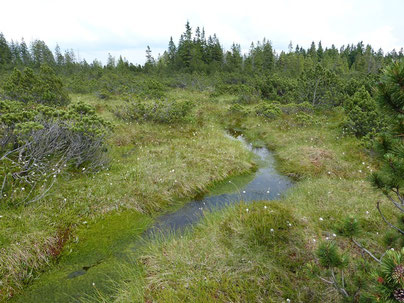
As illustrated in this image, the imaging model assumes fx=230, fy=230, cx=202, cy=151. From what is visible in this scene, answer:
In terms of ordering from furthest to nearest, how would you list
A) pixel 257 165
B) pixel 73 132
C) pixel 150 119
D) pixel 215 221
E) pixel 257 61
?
pixel 257 61 < pixel 150 119 < pixel 257 165 < pixel 73 132 < pixel 215 221

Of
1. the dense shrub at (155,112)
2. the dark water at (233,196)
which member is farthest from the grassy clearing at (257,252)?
the dense shrub at (155,112)

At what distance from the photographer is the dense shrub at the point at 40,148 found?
642 centimetres

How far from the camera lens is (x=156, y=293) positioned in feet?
13.3

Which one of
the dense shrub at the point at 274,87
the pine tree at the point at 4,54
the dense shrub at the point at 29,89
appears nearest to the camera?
the dense shrub at the point at 29,89

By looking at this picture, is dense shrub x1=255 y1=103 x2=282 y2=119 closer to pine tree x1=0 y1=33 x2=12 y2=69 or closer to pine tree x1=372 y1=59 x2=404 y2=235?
pine tree x1=372 y1=59 x2=404 y2=235

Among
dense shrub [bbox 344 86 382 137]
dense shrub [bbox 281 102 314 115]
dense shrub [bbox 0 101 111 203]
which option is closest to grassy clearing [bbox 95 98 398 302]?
dense shrub [bbox 0 101 111 203]

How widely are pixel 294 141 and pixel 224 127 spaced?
19.9 feet

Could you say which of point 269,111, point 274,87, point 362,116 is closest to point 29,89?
point 269,111

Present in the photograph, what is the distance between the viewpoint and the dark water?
6.70 metres

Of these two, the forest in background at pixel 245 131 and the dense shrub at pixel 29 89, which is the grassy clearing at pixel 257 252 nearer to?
the forest in background at pixel 245 131

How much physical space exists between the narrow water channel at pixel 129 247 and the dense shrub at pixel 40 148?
7.91 ft

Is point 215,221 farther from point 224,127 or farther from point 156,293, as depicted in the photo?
point 224,127

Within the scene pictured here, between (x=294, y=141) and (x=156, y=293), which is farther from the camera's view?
(x=294, y=141)

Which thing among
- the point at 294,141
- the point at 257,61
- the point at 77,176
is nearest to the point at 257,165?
the point at 294,141
